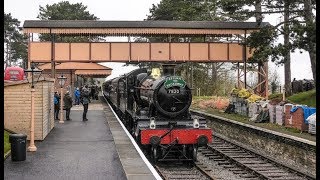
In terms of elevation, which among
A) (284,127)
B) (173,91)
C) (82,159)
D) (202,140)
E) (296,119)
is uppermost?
(173,91)

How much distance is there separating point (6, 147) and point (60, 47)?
60.9 feet

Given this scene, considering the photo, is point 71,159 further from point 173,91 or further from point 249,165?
point 249,165

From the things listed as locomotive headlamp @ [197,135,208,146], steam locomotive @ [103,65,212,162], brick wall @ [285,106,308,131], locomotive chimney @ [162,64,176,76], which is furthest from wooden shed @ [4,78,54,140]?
brick wall @ [285,106,308,131]

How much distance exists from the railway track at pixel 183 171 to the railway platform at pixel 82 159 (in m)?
1.00

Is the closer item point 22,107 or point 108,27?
point 22,107

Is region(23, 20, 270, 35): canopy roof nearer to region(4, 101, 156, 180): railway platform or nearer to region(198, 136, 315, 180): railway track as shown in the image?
region(4, 101, 156, 180): railway platform

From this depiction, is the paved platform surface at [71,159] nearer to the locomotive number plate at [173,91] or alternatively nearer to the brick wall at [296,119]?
the locomotive number plate at [173,91]

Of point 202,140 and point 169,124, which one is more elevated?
point 169,124

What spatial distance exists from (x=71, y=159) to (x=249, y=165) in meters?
5.61

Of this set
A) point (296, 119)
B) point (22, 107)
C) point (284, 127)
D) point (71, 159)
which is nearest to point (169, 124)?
point (71, 159)

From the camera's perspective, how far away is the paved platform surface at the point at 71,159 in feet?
35.7

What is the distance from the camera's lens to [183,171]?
45.9ft

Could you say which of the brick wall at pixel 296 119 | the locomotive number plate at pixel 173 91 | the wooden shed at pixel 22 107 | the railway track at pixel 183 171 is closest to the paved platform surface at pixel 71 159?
the wooden shed at pixel 22 107

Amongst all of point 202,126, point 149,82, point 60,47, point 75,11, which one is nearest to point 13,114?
point 149,82
